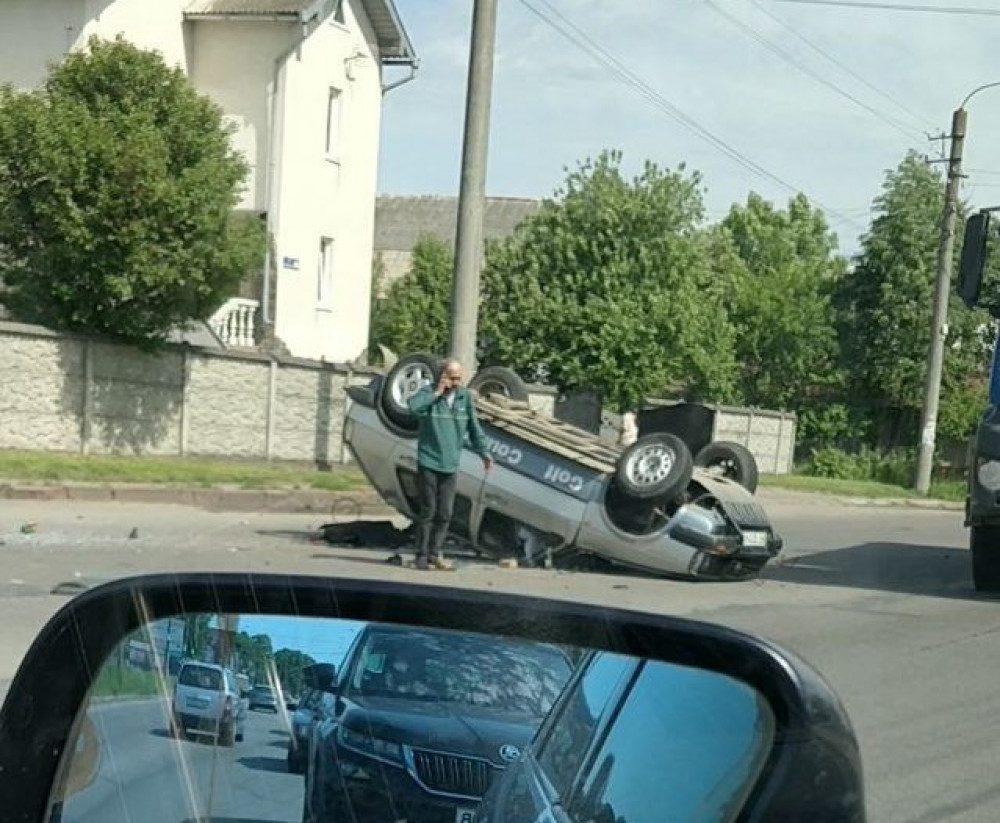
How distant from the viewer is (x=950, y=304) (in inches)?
1763

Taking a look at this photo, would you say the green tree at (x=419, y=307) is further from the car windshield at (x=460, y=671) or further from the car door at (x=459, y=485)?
the car windshield at (x=460, y=671)

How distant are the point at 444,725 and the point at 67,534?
11574 millimetres

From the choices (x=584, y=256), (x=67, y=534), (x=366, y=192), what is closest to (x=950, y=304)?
(x=584, y=256)

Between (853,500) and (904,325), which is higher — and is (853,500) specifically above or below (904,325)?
below

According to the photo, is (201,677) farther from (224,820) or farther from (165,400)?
(165,400)

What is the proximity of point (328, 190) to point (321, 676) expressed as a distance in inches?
1157

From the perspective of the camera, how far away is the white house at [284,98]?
2762 cm

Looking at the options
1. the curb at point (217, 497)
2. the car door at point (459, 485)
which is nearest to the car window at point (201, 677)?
the car door at point (459, 485)

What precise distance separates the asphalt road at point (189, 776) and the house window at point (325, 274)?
1158 inches

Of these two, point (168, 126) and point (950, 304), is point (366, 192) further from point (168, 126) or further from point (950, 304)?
point (950, 304)

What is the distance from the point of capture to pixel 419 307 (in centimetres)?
4747

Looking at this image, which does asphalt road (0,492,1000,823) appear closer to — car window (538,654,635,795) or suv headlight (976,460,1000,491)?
suv headlight (976,460,1000,491)

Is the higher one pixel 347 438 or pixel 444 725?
pixel 444 725

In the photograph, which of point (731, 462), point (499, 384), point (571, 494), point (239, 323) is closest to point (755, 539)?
point (571, 494)
